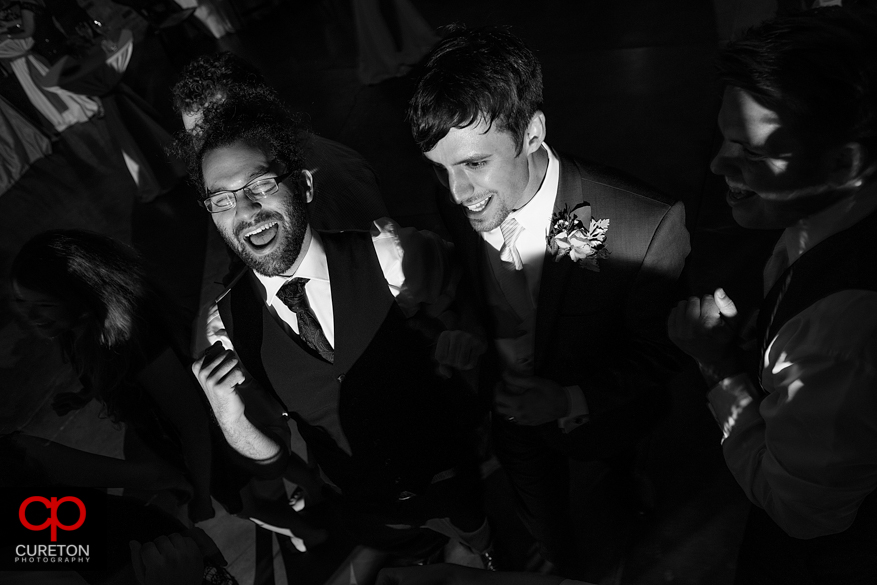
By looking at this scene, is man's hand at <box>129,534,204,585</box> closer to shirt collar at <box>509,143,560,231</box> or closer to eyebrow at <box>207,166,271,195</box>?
eyebrow at <box>207,166,271,195</box>

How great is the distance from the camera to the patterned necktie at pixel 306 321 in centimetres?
190

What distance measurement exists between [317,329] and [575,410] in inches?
31.7

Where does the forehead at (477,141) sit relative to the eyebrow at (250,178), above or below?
below

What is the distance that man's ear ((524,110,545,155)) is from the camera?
180 centimetres

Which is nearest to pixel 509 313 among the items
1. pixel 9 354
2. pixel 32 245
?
pixel 32 245

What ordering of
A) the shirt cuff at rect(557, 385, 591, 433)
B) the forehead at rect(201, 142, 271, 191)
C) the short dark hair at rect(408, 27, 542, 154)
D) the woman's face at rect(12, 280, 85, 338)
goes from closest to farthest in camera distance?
the short dark hair at rect(408, 27, 542, 154), the forehead at rect(201, 142, 271, 191), the shirt cuff at rect(557, 385, 591, 433), the woman's face at rect(12, 280, 85, 338)

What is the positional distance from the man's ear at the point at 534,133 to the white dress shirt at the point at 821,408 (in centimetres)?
70

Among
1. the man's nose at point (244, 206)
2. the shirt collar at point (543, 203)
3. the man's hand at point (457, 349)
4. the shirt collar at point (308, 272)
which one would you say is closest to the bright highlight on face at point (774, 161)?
the shirt collar at point (543, 203)

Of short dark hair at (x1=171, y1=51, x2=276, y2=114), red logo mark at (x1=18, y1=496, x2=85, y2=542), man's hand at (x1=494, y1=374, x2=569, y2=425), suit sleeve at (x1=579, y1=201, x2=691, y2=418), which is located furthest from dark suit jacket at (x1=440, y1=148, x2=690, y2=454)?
red logo mark at (x1=18, y1=496, x2=85, y2=542)

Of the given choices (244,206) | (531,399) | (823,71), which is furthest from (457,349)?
(823,71)

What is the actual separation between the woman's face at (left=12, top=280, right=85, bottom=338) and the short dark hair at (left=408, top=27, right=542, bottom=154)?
1375 mm

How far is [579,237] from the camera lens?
1.77 meters

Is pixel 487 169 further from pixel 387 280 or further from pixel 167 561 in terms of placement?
pixel 167 561

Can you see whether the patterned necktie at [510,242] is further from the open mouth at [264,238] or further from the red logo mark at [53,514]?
the red logo mark at [53,514]
